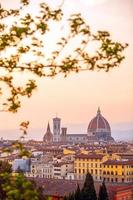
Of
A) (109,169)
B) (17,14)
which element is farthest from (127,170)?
(17,14)

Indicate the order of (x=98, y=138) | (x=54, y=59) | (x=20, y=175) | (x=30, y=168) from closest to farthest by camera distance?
(x=20, y=175)
(x=54, y=59)
(x=30, y=168)
(x=98, y=138)

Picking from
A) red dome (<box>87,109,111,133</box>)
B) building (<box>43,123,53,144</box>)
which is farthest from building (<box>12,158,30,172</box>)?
building (<box>43,123,53,144</box>)

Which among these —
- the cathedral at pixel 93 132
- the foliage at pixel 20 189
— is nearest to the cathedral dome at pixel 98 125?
the cathedral at pixel 93 132

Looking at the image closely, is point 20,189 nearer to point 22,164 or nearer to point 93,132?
point 22,164

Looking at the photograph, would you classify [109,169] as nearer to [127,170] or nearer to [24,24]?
[127,170]

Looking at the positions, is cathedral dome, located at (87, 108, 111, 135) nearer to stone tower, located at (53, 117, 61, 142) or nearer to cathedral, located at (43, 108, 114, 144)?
cathedral, located at (43, 108, 114, 144)

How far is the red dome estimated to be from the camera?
28.0 meters

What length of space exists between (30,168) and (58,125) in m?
15.0

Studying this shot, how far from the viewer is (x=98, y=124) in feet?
91.8

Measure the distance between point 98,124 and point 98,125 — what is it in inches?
1.9

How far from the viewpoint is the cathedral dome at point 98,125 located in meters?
28.0

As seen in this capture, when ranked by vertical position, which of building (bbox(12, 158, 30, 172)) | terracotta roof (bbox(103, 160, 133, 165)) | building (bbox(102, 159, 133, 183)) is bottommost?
building (bbox(102, 159, 133, 183))

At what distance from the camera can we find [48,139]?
28703 millimetres

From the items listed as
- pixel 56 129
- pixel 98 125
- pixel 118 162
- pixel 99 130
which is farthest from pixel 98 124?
pixel 118 162
